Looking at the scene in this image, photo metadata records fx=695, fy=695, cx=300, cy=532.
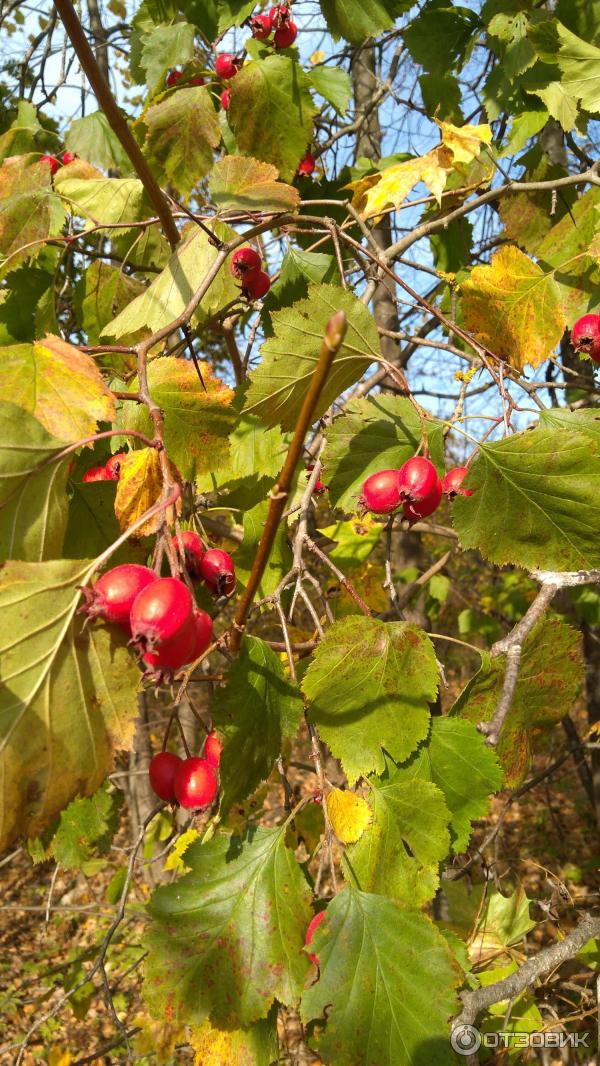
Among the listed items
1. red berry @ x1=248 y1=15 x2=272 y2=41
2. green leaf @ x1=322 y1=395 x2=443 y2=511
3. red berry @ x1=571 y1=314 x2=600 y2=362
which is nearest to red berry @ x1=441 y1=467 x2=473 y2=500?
green leaf @ x1=322 y1=395 x2=443 y2=511

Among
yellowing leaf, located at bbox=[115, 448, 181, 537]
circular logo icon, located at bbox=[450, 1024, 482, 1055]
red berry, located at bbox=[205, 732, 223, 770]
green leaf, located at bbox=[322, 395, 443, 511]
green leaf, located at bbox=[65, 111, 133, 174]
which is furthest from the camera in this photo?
green leaf, located at bbox=[65, 111, 133, 174]

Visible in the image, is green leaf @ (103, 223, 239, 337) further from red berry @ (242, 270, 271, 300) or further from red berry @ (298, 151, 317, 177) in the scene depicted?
red berry @ (298, 151, 317, 177)

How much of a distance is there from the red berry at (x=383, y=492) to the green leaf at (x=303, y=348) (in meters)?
0.18

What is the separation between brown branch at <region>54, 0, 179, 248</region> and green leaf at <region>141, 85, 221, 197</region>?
0.77m

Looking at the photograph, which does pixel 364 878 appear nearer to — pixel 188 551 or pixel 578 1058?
pixel 188 551

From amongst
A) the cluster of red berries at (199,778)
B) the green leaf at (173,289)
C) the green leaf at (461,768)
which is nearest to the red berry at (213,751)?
the cluster of red berries at (199,778)

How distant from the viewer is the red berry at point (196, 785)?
4.33 feet

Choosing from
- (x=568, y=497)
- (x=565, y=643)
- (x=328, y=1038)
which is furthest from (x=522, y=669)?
(x=328, y=1038)

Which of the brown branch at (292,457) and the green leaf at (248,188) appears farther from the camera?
the green leaf at (248,188)

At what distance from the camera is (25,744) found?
79 centimetres

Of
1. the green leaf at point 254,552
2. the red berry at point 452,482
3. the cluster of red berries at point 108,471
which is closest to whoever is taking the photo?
the cluster of red berries at point 108,471

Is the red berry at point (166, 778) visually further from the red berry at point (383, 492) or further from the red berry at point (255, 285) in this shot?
the red berry at point (255, 285)

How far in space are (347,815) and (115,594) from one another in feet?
2.18

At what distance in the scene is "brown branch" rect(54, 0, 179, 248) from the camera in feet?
3.29
